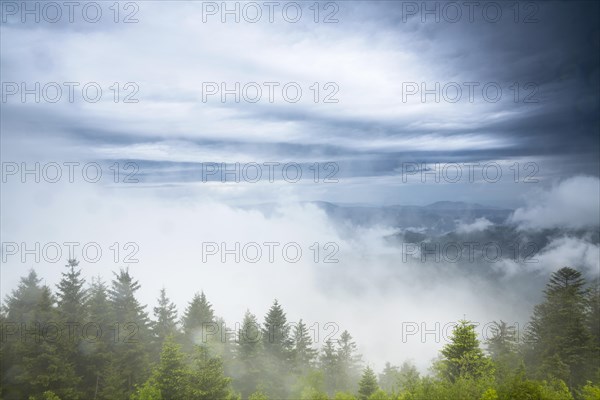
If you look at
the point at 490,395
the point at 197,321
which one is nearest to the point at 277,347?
the point at 197,321

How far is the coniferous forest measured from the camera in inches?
1435

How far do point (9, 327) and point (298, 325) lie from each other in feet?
164

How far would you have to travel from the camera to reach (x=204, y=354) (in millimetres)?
38406

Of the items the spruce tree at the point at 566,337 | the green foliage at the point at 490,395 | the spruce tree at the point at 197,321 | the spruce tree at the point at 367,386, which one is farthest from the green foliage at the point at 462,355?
the spruce tree at the point at 197,321

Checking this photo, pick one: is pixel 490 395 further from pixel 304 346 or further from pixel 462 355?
pixel 304 346

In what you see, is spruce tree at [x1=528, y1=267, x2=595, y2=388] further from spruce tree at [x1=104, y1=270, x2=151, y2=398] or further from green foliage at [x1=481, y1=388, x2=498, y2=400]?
spruce tree at [x1=104, y1=270, x2=151, y2=398]

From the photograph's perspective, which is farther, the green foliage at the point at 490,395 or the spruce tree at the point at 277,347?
the spruce tree at the point at 277,347

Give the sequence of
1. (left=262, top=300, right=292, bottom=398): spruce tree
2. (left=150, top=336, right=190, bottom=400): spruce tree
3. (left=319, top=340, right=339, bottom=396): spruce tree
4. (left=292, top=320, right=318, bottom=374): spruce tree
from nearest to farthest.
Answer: (left=150, top=336, right=190, bottom=400): spruce tree
(left=262, top=300, right=292, bottom=398): spruce tree
(left=292, top=320, right=318, bottom=374): spruce tree
(left=319, top=340, right=339, bottom=396): spruce tree

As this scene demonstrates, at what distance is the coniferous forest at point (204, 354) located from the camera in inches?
1435

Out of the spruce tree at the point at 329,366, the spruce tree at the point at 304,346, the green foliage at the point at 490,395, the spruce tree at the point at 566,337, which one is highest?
the green foliage at the point at 490,395

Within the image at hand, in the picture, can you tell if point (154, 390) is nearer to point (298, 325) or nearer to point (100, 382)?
point (100, 382)

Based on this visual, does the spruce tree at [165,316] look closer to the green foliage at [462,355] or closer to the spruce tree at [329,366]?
the spruce tree at [329,366]

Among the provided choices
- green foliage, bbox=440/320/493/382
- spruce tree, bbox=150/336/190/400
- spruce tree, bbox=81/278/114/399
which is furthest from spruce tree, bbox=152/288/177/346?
green foliage, bbox=440/320/493/382

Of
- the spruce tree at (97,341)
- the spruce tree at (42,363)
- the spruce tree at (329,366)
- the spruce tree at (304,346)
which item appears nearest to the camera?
the spruce tree at (42,363)
